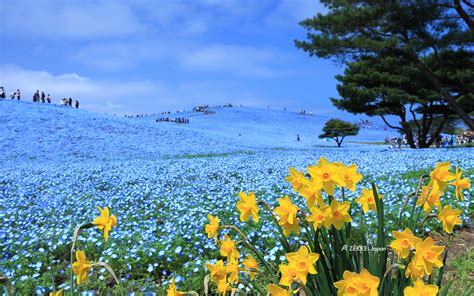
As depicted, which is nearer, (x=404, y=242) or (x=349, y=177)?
(x=404, y=242)

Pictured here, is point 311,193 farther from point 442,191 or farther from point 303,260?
point 442,191

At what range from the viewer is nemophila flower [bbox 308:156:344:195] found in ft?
5.12

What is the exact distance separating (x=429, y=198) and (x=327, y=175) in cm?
73

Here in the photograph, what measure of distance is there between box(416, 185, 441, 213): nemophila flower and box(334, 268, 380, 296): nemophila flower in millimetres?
681

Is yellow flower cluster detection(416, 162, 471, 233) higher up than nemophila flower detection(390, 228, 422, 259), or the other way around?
yellow flower cluster detection(416, 162, 471, 233)

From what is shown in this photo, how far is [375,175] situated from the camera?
912cm

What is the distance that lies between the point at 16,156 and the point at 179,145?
10.9 meters

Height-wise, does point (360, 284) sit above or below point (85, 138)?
below

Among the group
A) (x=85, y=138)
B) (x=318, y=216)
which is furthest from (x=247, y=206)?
(x=85, y=138)

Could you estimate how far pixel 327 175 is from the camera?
5.18 feet

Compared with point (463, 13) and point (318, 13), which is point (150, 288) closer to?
point (318, 13)

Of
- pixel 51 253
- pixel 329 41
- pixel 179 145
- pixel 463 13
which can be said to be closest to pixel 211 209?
pixel 51 253

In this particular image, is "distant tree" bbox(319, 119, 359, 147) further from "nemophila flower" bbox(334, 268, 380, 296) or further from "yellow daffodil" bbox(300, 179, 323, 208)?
"nemophila flower" bbox(334, 268, 380, 296)

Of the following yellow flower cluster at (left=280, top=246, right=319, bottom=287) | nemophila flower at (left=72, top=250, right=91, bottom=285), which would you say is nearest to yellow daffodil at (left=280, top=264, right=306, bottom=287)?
yellow flower cluster at (left=280, top=246, right=319, bottom=287)
